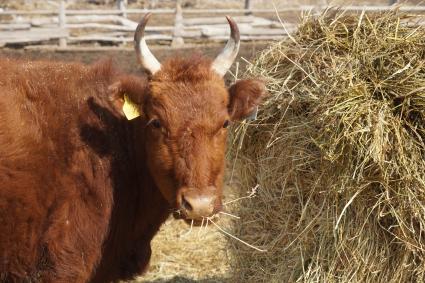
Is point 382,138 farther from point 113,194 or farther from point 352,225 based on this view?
point 113,194

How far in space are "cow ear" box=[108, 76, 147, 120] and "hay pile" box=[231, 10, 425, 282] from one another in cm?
108

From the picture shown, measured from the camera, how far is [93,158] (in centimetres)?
484

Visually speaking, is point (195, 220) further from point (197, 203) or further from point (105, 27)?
point (105, 27)

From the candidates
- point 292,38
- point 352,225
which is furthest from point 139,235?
point 292,38

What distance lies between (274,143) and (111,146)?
4.33ft

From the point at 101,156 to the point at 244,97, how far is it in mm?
1189

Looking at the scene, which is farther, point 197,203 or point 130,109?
point 130,109

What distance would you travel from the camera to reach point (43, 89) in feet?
16.2

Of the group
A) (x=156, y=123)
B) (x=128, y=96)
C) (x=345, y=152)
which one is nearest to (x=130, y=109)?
(x=128, y=96)

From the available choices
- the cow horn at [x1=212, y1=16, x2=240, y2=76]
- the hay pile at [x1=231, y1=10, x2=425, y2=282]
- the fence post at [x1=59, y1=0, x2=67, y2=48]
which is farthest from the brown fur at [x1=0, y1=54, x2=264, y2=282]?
the fence post at [x1=59, y1=0, x2=67, y2=48]

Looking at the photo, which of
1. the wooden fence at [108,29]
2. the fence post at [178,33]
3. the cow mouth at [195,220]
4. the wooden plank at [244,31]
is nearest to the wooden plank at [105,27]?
the wooden fence at [108,29]

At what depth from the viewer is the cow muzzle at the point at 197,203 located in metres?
4.30

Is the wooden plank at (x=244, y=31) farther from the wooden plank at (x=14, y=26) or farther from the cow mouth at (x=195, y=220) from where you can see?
the cow mouth at (x=195, y=220)

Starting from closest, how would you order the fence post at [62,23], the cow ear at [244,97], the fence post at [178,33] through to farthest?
the cow ear at [244,97] < the fence post at [62,23] < the fence post at [178,33]
